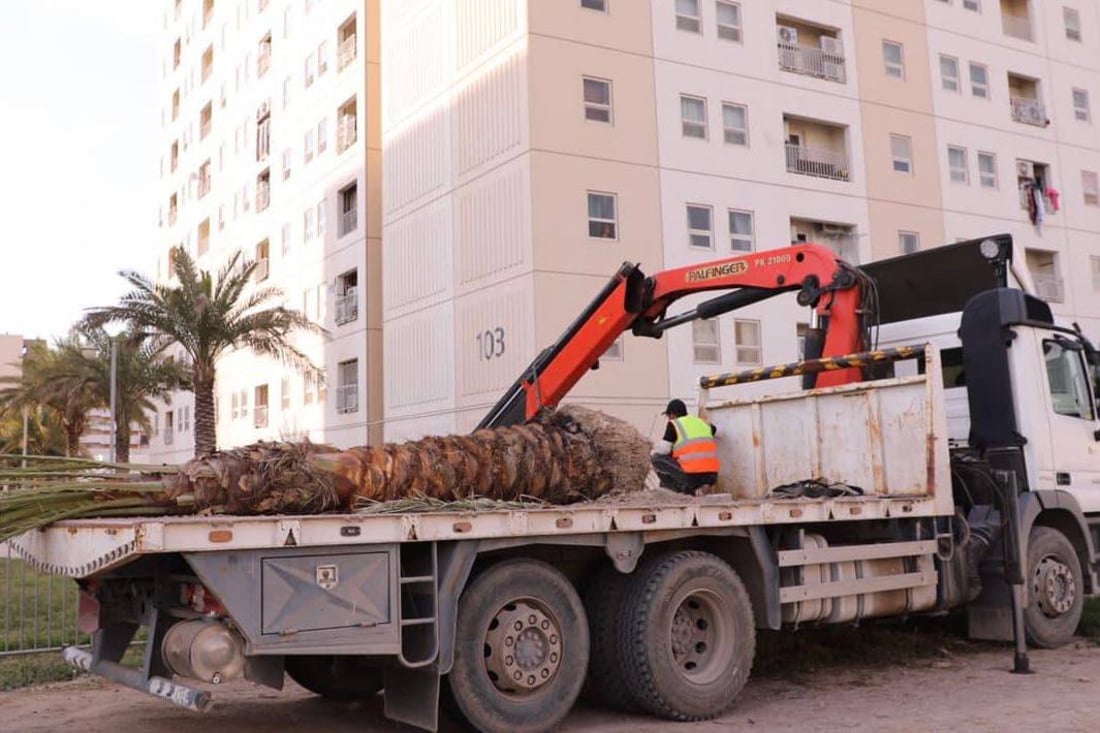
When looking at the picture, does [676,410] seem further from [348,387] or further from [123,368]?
[123,368]

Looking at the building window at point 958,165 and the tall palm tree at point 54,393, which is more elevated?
the building window at point 958,165

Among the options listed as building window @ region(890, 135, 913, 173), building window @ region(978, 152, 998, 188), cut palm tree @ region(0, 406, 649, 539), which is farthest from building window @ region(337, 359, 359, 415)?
cut palm tree @ region(0, 406, 649, 539)

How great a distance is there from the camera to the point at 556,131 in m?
27.6

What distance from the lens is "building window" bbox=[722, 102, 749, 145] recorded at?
99.9 feet

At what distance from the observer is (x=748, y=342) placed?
29969 mm

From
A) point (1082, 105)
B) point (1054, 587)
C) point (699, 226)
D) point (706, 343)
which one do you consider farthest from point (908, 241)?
point (1054, 587)

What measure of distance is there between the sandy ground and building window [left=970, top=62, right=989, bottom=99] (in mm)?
29569

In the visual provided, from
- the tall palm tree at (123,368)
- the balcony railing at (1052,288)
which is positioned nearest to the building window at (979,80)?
the balcony railing at (1052,288)

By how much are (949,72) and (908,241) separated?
20.6 feet

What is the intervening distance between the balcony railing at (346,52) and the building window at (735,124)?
1339cm

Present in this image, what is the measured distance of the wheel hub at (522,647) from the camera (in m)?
7.21

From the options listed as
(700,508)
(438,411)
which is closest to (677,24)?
(438,411)

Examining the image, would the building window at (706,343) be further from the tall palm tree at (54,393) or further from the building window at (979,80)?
the tall palm tree at (54,393)

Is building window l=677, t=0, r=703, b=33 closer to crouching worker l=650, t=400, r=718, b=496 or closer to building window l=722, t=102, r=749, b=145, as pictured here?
building window l=722, t=102, r=749, b=145
